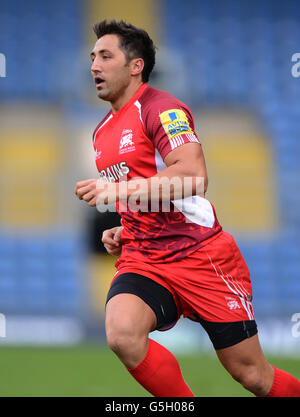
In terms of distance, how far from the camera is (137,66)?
3.98 metres

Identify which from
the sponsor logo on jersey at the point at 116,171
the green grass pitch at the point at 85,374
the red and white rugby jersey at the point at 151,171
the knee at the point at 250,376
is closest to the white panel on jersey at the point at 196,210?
the red and white rugby jersey at the point at 151,171

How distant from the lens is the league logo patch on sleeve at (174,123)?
3.51 metres

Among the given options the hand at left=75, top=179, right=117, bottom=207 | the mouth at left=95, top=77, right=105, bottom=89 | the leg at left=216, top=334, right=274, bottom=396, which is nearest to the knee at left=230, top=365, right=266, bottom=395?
the leg at left=216, top=334, right=274, bottom=396

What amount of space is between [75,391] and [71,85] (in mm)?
6756

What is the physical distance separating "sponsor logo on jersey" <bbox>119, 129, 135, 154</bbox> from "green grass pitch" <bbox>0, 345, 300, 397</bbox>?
245cm

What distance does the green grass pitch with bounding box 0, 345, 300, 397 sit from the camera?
568 cm

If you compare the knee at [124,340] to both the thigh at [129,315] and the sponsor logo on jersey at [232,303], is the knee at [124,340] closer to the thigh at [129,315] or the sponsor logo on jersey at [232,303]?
the thigh at [129,315]

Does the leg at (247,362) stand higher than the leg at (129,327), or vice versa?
the leg at (129,327)

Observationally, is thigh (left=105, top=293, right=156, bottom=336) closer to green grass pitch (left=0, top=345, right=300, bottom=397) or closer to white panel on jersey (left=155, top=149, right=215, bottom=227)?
white panel on jersey (left=155, top=149, right=215, bottom=227)

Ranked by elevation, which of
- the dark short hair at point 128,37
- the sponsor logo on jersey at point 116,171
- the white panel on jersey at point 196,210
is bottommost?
the white panel on jersey at point 196,210

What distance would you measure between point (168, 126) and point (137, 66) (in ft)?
2.03

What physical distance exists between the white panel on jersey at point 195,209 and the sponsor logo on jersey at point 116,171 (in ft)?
0.61

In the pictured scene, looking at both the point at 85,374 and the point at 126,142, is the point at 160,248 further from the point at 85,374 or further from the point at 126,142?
the point at 85,374
